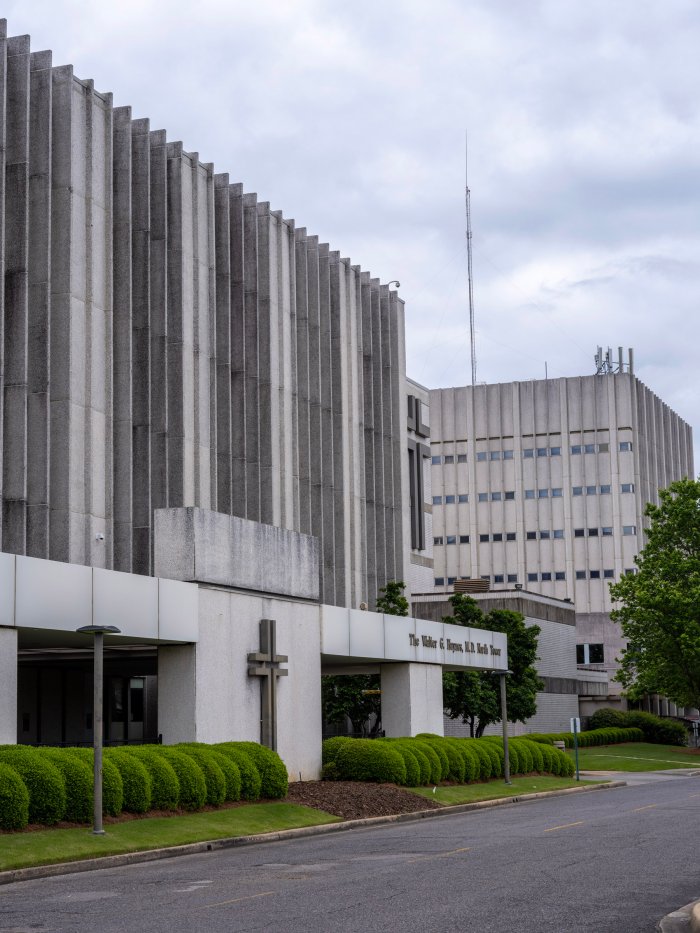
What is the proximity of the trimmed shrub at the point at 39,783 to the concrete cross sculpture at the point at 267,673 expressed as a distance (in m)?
10.7

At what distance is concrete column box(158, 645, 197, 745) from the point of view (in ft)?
105

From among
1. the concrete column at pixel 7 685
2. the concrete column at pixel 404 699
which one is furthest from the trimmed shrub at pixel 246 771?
the concrete column at pixel 404 699

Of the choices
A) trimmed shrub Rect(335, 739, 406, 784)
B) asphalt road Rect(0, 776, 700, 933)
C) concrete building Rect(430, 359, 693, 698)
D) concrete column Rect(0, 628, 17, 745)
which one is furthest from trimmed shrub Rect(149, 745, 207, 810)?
concrete building Rect(430, 359, 693, 698)

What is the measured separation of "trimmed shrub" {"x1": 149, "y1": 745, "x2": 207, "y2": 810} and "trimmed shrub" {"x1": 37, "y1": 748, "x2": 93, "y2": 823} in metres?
3.28

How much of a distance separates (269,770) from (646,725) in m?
66.0

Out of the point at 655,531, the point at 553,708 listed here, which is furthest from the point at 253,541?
the point at 553,708

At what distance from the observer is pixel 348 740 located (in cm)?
3878

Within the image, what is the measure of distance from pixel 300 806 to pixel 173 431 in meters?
19.4

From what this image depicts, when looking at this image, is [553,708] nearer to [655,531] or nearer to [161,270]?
[655,531]

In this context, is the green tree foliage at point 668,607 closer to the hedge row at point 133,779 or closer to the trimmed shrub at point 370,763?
the trimmed shrub at point 370,763

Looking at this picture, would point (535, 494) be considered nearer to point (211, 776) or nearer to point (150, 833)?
point (211, 776)

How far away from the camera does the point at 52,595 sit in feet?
90.9

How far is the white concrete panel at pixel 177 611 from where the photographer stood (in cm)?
3117

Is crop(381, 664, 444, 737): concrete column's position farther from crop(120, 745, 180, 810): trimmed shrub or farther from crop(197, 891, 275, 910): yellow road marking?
crop(197, 891, 275, 910): yellow road marking
